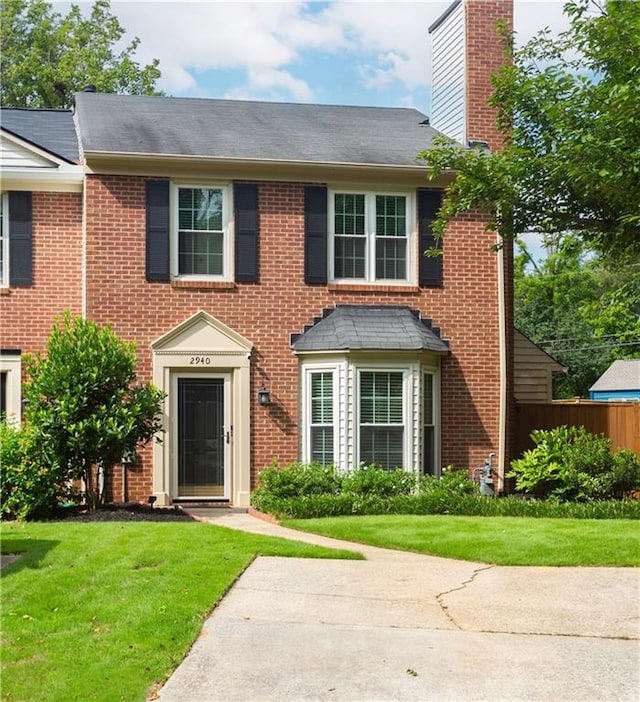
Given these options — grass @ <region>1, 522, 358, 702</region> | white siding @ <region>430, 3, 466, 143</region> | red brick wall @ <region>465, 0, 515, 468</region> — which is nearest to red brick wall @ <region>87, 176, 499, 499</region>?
red brick wall @ <region>465, 0, 515, 468</region>

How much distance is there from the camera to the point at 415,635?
7.32 meters

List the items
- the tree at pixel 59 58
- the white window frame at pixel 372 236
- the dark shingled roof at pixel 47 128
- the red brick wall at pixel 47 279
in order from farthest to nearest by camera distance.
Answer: the tree at pixel 59 58 < the dark shingled roof at pixel 47 128 < the white window frame at pixel 372 236 < the red brick wall at pixel 47 279

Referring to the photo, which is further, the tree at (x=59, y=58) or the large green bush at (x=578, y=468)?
the tree at (x=59, y=58)

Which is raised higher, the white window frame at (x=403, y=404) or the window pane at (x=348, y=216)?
the window pane at (x=348, y=216)

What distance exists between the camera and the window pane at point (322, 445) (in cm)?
1582

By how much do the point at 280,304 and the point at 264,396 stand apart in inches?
58.8

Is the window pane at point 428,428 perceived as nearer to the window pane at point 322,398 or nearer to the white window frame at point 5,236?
the window pane at point 322,398

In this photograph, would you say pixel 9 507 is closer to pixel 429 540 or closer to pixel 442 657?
pixel 429 540

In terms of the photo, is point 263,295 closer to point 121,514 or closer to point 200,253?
point 200,253

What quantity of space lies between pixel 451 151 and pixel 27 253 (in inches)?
278

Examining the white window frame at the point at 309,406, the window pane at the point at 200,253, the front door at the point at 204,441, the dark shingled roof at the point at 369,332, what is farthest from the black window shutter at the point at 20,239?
the white window frame at the point at 309,406

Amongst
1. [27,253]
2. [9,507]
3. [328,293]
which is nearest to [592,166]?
[328,293]

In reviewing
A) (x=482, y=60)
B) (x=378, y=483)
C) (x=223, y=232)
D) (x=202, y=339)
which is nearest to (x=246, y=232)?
(x=223, y=232)

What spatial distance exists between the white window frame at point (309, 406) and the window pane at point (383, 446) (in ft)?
1.38
